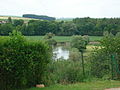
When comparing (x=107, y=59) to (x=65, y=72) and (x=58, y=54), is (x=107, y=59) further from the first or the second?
(x=58, y=54)

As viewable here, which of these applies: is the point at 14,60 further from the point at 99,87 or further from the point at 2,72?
the point at 99,87

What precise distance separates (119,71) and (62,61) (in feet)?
9.39

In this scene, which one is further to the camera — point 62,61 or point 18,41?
point 62,61

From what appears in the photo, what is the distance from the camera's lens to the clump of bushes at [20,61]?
762 centimetres

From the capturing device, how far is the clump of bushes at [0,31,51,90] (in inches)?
300

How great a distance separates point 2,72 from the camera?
25.3 ft

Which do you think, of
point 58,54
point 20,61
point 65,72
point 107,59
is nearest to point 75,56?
point 58,54

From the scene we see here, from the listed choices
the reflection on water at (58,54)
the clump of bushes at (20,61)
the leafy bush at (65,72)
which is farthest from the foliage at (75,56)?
the clump of bushes at (20,61)

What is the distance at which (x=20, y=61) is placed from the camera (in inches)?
309

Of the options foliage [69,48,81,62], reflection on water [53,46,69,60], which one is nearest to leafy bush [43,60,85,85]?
reflection on water [53,46,69,60]

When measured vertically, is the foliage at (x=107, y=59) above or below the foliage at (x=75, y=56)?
above

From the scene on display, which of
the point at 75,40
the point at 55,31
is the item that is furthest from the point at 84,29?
the point at 75,40

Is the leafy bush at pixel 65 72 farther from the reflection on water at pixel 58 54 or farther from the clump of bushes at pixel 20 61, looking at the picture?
the clump of bushes at pixel 20 61

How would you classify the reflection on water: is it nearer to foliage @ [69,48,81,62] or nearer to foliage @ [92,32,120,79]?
foliage @ [69,48,81,62]
